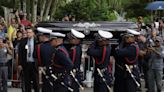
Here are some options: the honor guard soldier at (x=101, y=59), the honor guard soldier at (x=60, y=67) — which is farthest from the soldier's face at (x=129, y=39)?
the honor guard soldier at (x=60, y=67)

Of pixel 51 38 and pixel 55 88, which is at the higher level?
pixel 51 38

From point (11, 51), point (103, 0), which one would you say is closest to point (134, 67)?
point (11, 51)

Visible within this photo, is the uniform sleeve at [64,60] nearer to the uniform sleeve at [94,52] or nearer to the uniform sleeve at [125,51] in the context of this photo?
the uniform sleeve at [94,52]

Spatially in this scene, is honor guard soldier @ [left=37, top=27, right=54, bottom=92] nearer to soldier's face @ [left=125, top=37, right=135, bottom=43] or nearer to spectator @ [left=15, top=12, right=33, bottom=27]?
soldier's face @ [left=125, top=37, right=135, bottom=43]

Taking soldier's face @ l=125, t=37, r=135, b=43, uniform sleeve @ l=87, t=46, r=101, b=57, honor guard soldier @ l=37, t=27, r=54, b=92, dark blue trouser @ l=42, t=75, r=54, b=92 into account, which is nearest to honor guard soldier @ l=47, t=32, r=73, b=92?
dark blue trouser @ l=42, t=75, r=54, b=92

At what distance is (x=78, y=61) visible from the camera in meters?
10.8

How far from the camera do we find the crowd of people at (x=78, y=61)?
10.0m

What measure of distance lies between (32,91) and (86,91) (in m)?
1.43

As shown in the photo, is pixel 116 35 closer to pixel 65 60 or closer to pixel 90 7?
pixel 65 60

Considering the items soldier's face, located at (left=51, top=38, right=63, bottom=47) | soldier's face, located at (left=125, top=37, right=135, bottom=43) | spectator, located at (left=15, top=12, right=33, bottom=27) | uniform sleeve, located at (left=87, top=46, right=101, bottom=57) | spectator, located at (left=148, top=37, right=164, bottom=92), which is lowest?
spectator, located at (left=148, top=37, right=164, bottom=92)

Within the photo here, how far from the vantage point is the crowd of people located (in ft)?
33.0

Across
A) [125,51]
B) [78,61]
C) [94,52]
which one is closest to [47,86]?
[78,61]

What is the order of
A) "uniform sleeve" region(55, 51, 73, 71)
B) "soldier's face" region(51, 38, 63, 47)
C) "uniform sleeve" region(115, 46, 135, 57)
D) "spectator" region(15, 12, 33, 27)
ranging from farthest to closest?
1. "spectator" region(15, 12, 33, 27)
2. "uniform sleeve" region(115, 46, 135, 57)
3. "soldier's face" region(51, 38, 63, 47)
4. "uniform sleeve" region(55, 51, 73, 71)

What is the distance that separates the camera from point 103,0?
111 feet
